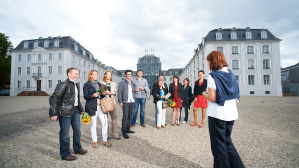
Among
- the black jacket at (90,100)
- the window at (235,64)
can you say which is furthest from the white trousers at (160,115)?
the window at (235,64)

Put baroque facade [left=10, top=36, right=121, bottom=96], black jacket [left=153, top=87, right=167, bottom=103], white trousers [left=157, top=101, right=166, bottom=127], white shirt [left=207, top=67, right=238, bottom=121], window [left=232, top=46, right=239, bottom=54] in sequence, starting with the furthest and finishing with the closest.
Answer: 1. baroque facade [left=10, top=36, right=121, bottom=96]
2. window [left=232, top=46, right=239, bottom=54]
3. black jacket [left=153, top=87, right=167, bottom=103]
4. white trousers [left=157, top=101, right=166, bottom=127]
5. white shirt [left=207, top=67, right=238, bottom=121]

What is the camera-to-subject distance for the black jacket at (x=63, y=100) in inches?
102

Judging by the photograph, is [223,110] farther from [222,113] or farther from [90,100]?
[90,100]

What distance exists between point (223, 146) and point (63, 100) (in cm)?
300

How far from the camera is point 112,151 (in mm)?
3066

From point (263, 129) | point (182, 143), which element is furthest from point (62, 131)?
point (263, 129)

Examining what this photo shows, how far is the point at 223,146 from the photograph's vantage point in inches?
71.6

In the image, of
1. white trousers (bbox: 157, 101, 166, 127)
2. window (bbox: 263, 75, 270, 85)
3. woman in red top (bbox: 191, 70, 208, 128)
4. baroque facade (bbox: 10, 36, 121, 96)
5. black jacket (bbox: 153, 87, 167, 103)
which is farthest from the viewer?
baroque facade (bbox: 10, 36, 121, 96)

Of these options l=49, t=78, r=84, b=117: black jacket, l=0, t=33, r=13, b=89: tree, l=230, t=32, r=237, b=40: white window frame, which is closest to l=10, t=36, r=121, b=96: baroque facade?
l=0, t=33, r=13, b=89: tree

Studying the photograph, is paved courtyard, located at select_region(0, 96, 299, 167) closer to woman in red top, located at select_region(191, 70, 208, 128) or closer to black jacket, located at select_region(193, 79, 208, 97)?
woman in red top, located at select_region(191, 70, 208, 128)

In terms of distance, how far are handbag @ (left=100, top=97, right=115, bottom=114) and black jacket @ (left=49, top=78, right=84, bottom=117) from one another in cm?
76

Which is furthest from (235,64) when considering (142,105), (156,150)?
(156,150)

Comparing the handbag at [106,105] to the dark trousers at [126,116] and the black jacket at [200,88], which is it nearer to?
the dark trousers at [126,116]

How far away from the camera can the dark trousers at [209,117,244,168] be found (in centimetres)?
181
